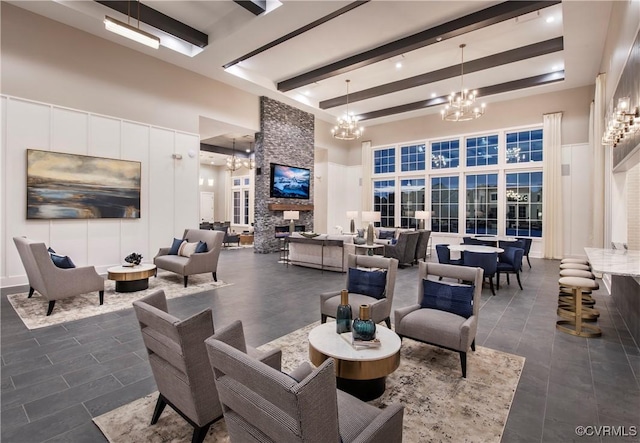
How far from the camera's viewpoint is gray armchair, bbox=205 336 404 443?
43.0 inches

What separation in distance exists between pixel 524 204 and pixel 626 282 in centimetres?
652

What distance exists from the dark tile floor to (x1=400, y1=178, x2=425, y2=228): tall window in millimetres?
6831

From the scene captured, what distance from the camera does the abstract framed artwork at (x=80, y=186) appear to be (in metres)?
5.97

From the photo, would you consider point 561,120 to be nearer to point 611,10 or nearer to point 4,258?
point 611,10

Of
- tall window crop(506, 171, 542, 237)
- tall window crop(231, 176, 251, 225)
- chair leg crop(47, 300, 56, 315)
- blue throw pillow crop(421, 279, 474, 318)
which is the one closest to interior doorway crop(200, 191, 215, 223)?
tall window crop(231, 176, 251, 225)

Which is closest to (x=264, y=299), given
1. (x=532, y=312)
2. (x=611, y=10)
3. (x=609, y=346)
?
(x=532, y=312)

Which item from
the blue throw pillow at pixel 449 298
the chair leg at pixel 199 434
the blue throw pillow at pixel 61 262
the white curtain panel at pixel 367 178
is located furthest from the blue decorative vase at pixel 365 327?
the white curtain panel at pixel 367 178

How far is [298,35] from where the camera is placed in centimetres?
684

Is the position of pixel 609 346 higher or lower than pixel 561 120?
lower

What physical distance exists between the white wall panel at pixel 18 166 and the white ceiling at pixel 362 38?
6.27ft

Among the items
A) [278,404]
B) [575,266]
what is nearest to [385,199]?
[575,266]

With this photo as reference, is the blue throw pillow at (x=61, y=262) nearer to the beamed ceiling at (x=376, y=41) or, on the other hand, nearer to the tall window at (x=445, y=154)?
the beamed ceiling at (x=376, y=41)

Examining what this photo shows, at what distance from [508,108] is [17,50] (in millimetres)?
12336

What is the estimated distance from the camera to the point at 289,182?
11148mm
